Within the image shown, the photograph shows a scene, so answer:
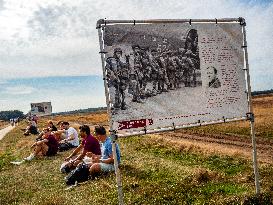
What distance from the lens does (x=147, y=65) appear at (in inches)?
308

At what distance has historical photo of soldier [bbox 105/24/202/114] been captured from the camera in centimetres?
743

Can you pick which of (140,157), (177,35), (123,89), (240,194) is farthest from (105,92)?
(140,157)

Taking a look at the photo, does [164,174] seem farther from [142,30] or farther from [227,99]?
[142,30]

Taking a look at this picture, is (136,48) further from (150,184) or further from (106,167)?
(106,167)

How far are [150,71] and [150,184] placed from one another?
334cm

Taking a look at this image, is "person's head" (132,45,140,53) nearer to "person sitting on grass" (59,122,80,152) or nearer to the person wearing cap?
the person wearing cap

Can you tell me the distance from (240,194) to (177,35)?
3.32m

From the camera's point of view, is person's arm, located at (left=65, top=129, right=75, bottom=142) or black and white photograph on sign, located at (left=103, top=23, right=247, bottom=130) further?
person's arm, located at (left=65, top=129, right=75, bottom=142)

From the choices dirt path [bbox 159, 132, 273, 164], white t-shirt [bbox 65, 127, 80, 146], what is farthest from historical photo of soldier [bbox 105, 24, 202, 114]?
white t-shirt [bbox 65, 127, 80, 146]

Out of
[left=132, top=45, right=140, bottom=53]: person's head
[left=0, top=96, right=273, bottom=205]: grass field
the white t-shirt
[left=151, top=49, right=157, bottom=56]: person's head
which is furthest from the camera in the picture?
the white t-shirt

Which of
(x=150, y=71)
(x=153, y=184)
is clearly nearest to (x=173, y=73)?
(x=150, y=71)

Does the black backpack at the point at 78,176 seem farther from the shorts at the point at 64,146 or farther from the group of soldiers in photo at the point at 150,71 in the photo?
the shorts at the point at 64,146

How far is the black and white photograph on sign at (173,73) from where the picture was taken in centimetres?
750

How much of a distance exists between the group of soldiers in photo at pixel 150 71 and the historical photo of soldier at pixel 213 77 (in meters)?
0.25
